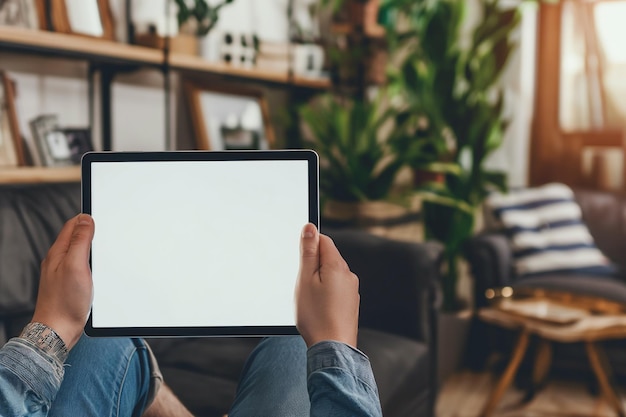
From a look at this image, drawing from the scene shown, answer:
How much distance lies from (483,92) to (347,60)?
69 cm

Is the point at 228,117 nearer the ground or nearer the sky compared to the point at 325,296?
nearer the sky

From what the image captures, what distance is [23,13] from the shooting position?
1.84 meters

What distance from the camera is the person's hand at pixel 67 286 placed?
0.76 m

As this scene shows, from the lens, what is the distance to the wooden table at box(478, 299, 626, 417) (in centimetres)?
222

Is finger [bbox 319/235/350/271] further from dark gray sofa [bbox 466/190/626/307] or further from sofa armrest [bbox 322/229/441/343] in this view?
dark gray sofa [bbox 466/190/626/307]

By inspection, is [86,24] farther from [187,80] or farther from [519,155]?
[519,155]

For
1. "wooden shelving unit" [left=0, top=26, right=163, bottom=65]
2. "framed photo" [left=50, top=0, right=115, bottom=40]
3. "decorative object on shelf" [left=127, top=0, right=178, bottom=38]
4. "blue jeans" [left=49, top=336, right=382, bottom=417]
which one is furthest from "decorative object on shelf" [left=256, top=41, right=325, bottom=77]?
"blue jeans" [left=49, top=336, right=382, bottom=417]

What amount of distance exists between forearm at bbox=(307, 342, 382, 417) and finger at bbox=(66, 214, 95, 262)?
287 mm

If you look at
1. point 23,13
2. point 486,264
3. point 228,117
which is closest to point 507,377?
point 486,264

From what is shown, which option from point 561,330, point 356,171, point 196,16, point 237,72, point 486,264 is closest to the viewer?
point 561,330

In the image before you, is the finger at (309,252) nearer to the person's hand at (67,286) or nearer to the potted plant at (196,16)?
the person's hand at (67,286)

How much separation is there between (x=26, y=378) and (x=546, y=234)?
8.85 feet

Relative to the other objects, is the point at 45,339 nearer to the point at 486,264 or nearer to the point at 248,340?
the point at 248,340

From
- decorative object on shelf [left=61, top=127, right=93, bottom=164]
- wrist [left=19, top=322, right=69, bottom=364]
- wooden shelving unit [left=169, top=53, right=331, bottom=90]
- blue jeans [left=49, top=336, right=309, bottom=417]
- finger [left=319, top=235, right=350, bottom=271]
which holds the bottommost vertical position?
blue jeans [left=49, top=336, right=309, bottom=417]
